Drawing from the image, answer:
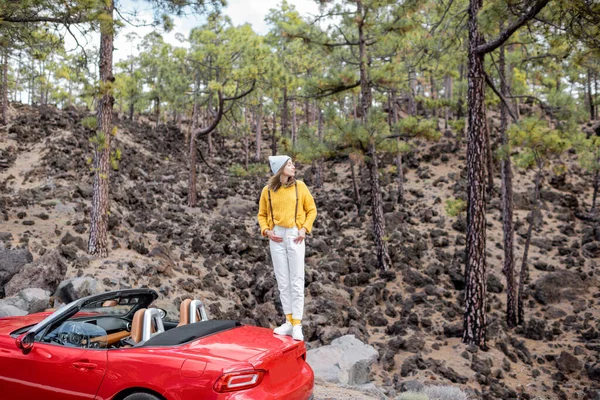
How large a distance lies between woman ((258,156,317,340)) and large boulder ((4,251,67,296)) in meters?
6.61

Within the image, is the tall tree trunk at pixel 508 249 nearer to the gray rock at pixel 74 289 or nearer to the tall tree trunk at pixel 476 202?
the tall tree trunk at pixel 476 202

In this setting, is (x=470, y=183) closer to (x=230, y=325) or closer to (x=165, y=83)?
(x=230, y=325)

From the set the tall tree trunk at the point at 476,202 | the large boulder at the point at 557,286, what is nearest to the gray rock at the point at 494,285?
the large boulder at the point at 557,286

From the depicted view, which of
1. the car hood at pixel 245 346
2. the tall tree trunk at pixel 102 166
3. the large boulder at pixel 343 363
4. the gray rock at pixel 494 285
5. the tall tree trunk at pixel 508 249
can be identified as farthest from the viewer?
the gray rock at pixel 494 285

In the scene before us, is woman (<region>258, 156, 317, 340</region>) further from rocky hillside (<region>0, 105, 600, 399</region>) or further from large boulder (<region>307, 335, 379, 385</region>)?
rocky hillside (<region>0, 105, 600, 399</region>)

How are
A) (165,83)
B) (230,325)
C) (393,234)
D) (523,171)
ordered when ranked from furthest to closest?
(165,83), (523,171), (393,234), (230,325)

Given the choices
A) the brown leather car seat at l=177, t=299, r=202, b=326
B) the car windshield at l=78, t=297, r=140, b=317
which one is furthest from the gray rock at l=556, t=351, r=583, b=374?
the car windshield at l=78, t=297, r=140, b=317

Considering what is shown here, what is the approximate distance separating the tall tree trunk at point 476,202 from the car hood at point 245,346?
288 inches

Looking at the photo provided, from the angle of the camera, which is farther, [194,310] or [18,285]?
[18,285]

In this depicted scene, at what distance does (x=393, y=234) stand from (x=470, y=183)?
23.2 ft

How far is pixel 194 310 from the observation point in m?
3.93

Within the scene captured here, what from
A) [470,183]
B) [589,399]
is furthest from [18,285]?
[589,399]

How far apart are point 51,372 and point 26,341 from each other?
36cm

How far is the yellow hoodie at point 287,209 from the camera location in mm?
4555
